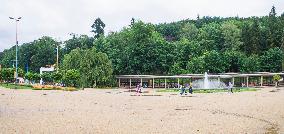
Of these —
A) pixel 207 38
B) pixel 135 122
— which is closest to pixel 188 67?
pixel 207 38

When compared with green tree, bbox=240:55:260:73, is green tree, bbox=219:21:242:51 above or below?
above

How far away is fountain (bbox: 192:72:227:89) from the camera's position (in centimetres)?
7006

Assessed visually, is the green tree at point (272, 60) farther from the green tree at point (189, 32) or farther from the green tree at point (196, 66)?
the green tree at point (189, 32)

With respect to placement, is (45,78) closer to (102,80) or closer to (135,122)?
(102,80)

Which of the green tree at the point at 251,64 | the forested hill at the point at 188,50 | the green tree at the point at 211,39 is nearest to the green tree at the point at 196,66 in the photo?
the forested hill at the point at 188,50

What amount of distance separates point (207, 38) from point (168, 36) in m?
39.9

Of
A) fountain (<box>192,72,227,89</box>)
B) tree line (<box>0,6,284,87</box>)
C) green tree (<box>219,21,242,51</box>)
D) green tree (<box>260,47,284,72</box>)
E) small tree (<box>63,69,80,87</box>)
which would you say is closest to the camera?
small tree (<box>63,69,80,87</box>)

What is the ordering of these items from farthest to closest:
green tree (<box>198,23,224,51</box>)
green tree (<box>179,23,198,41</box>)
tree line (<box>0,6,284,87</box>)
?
green tree (<box>179,23,198,41</box>)
green tree (<box>198,23,224,51</box>)
tree line (<box>0,6,284,87</box>)

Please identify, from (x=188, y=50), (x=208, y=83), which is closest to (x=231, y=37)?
(x=188, y=50)

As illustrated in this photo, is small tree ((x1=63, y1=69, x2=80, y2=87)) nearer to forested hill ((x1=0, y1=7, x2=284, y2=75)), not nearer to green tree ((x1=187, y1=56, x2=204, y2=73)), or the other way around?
forested hill ((x1=0, y1=7, x2=284, y2=75))

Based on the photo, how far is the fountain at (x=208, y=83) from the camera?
70062mm

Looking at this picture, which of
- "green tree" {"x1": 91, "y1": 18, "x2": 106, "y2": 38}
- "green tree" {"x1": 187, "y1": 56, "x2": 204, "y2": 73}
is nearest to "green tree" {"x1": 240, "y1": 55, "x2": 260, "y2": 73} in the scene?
"green tree" {"x1": 187, "y1": 56, "x2": 204, "y2": 73}

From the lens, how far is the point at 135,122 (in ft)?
65.0

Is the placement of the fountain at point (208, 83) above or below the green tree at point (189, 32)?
below
